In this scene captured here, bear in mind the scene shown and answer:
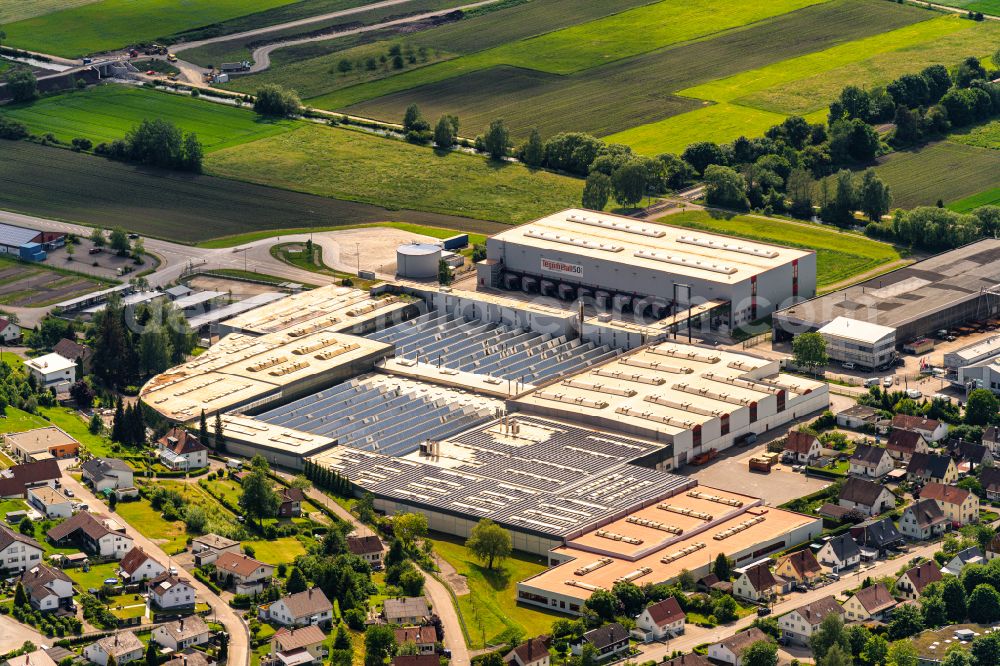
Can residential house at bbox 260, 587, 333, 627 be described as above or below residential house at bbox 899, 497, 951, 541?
above

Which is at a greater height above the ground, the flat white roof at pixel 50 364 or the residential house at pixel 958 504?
the flat white roof at pixel 50 364

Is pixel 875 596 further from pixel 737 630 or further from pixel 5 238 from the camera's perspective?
pixel 5 238

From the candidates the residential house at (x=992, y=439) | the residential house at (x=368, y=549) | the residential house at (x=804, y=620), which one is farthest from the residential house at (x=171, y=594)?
the residential house at (x=992, y=439)

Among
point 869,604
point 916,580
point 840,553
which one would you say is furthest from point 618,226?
point 869,604

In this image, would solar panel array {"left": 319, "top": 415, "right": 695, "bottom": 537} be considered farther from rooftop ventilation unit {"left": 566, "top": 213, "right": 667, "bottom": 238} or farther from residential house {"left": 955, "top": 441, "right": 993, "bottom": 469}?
rooftop ventilation unit {"left": 566, "top": 213, "right": 667, "bottom": 238}

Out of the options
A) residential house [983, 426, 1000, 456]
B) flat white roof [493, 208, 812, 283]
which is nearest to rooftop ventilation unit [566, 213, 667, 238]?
flat white roof [493, 208, 812, 283]

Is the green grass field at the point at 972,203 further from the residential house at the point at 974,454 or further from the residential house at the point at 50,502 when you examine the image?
the residential house at the point at 50,502
